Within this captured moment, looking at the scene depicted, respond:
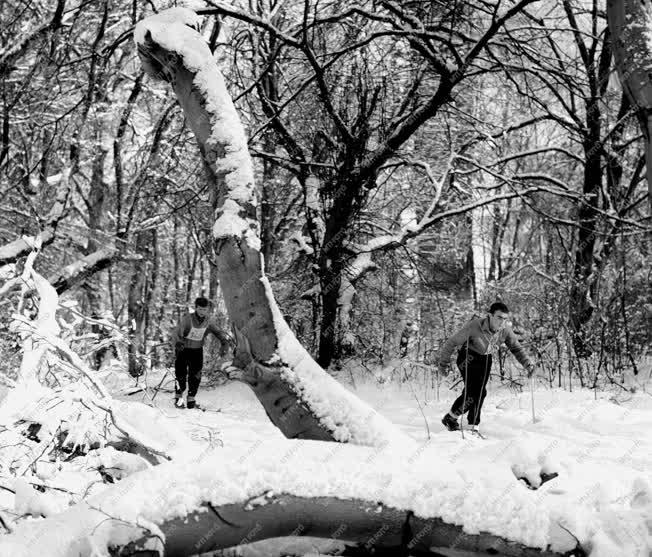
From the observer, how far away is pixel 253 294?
293 centimetres

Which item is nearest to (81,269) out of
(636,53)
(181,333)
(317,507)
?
(181,333)

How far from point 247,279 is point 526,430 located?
13.1 feet

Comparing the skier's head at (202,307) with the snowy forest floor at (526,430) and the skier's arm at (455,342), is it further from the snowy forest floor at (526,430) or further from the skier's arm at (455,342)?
the skier's arm at (455,342)

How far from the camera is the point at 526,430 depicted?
5820 millimetres

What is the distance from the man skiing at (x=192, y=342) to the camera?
25.3 feet

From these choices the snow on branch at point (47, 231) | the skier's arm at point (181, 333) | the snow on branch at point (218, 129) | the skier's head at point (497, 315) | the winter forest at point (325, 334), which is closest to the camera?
the winter forest at point (325, 334)

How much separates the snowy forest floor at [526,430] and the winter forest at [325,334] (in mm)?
23

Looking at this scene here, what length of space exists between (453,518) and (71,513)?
1.00 metres

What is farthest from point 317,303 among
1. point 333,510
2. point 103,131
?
point 333,510

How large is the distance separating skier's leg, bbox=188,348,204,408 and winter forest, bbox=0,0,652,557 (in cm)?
2

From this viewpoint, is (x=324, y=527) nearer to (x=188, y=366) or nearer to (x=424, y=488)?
(x=424, y=488)

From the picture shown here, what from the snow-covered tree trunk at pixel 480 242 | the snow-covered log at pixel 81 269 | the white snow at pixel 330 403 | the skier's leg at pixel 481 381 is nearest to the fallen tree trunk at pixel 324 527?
the white snow at pixel 330 403

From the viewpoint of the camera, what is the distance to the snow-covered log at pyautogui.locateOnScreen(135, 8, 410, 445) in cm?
280

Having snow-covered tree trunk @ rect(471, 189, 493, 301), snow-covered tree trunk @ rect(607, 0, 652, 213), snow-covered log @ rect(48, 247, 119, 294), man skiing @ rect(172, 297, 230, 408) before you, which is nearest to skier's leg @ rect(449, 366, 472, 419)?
snow-covered tree trunk @ rect(607, 0, 652, 213)
